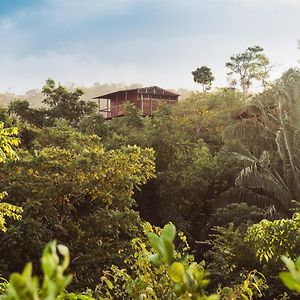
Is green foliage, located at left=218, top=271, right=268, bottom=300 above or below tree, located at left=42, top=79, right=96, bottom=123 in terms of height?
below

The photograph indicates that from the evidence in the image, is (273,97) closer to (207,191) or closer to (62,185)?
(207,191)

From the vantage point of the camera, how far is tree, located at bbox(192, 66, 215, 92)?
2948 cm

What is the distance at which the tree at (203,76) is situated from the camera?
2948 centimetres

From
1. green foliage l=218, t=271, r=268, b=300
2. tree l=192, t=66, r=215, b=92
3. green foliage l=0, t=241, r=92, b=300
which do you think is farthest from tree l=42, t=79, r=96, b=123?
→ green foliage l=0, t=241, r=92, b=300

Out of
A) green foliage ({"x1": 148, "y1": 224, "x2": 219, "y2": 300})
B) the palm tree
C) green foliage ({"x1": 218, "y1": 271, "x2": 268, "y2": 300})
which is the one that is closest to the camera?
green foliage ({"x1": 148, "y1": 224, "x2": 219, "y2": 300})

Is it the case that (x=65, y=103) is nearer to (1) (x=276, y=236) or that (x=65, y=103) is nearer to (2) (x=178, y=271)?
(1) (x=276, y=236)

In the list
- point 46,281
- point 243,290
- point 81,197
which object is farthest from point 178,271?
point 81,197

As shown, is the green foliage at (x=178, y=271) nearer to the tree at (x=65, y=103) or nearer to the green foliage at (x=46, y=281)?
the green foliage at (x=46, y=281)

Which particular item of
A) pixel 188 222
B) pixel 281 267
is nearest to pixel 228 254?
pixel 281 267

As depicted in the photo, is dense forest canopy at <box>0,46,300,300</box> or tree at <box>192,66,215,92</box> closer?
dense forest canopy at <box>0,46,300,300</box>

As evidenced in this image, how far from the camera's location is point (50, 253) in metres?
0.62

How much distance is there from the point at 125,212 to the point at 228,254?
264cm

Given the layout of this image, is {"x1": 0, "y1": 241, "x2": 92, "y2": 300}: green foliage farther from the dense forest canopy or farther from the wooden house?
the wooden house

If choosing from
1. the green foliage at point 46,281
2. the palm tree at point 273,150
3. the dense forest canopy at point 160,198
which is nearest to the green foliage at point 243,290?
the dense forest canopy at point 160,198
